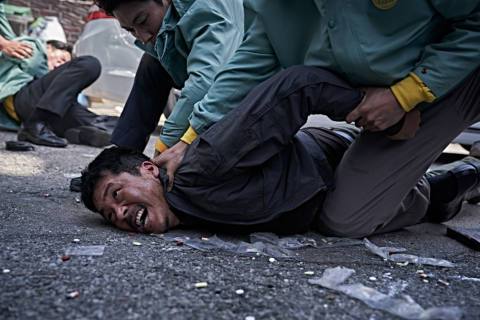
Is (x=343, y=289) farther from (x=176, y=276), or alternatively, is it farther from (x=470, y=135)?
(x=470, y=135)

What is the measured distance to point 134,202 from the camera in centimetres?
165

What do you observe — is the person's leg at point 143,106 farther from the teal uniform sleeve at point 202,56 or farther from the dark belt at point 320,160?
the dark belt at point 320,160

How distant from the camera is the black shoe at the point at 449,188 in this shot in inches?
81.9

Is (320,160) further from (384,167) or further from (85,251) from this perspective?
(85,251)

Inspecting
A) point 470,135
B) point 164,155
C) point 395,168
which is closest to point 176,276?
point 164,155

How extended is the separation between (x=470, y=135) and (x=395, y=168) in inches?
88.9

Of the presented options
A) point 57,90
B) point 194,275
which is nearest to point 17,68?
point 57,90

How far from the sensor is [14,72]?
4.00 m

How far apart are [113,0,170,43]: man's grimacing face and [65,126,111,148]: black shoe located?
6.08 feet

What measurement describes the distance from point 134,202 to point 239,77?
50 cm

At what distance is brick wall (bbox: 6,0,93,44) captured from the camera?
7.63 meters

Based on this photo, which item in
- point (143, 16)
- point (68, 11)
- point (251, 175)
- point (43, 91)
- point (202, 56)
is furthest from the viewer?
point (68, 11)

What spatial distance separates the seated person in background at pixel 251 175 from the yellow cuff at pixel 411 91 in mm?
111

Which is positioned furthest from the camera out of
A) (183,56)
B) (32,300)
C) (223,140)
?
(183,56)
